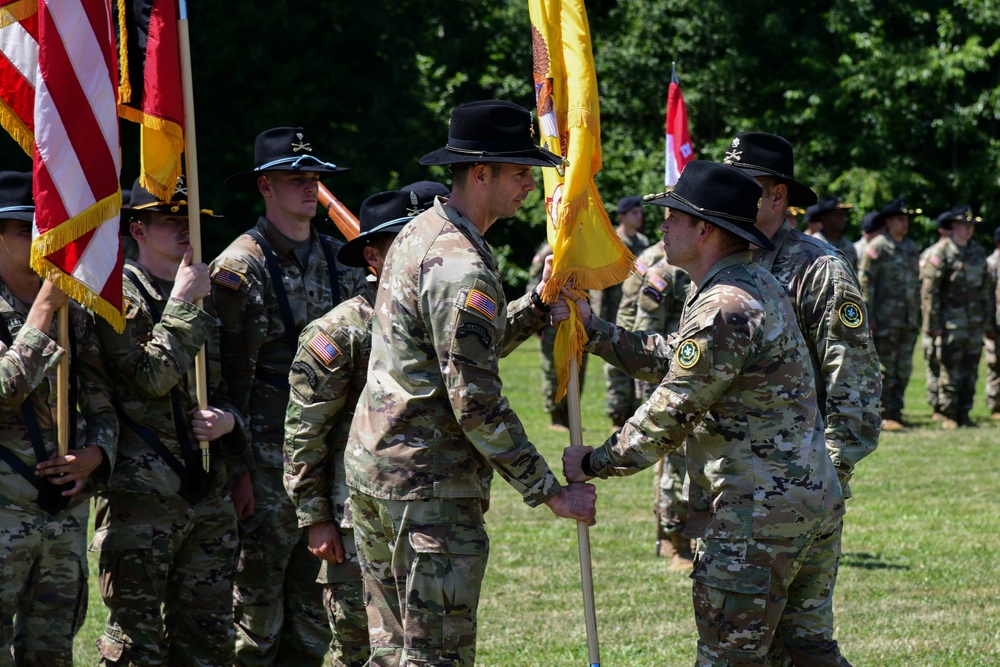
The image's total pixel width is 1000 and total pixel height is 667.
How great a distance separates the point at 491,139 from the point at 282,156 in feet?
7.73

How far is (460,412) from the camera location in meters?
4.62

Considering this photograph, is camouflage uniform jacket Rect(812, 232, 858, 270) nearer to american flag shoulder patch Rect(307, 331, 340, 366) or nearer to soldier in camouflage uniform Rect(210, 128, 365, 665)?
soldier in camouflage uniform Rect(210, 128, 365, 665)

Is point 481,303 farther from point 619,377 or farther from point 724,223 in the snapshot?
point 619,377

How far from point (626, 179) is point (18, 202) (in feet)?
106

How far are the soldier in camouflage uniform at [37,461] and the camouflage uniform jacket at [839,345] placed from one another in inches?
130

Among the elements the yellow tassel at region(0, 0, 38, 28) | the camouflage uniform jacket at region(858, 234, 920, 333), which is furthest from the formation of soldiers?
the camouflage uniform jacket at region(858, 234, 920, 333)

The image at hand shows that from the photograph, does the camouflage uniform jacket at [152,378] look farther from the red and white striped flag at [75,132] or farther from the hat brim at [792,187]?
the hat brim at [792,187]

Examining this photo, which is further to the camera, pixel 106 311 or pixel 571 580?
pixel 571 580

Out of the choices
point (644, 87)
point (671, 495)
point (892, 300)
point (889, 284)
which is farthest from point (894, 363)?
point (644, 87)

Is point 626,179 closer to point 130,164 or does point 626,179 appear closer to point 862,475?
point 130,164

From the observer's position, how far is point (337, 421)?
19.5 feet

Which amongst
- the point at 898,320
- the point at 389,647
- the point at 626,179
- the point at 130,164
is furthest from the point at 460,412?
the point at 626,179

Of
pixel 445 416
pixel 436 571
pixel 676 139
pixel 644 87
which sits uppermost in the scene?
pixel 644 87

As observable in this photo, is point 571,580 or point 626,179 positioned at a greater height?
point 626,179
